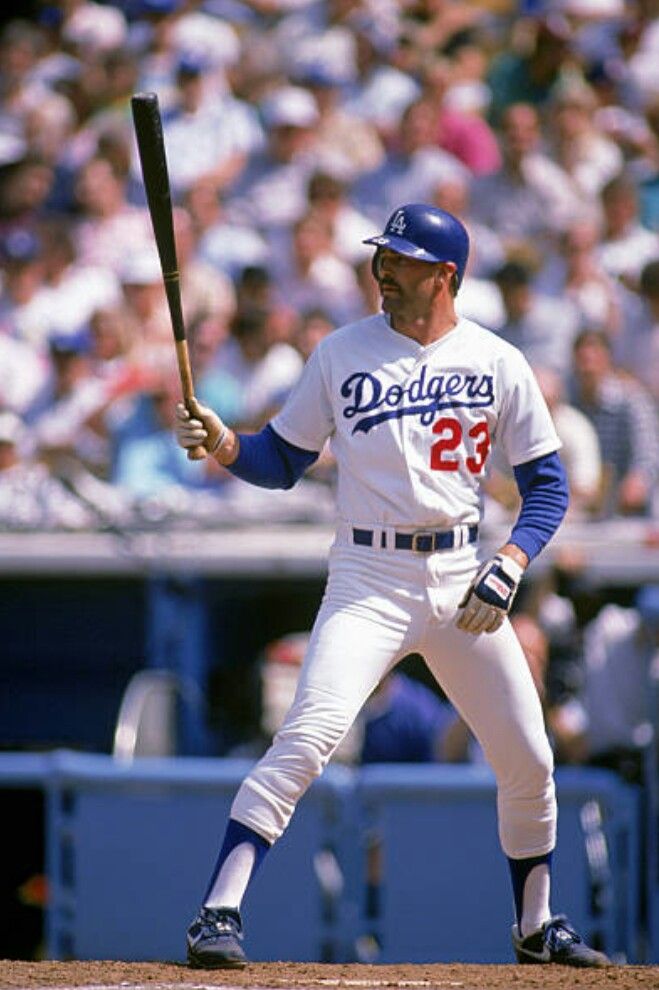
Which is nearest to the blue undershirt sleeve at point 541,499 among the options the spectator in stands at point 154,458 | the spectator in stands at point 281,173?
the spectator in stands at point 154,458

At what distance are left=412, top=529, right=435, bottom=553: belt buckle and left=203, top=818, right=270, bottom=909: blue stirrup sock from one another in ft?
2.53

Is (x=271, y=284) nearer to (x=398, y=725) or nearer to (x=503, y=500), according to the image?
(x=503, y=500)

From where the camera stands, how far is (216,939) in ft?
15.9

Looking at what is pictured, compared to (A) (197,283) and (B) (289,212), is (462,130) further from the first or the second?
(A) (197,283)

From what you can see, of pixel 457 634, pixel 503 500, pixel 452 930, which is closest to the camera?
pixel 457 634

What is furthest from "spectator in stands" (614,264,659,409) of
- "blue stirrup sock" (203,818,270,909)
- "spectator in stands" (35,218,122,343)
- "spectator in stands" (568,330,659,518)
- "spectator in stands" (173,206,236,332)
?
"blue stirrup sock" (203,818,270,909)

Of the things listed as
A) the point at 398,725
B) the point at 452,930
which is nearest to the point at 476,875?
the point at 452,930

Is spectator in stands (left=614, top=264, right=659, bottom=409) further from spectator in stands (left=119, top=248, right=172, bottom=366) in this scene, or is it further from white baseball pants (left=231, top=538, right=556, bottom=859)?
white baseball pants (left=231, top=538, right=556, bottom=859)

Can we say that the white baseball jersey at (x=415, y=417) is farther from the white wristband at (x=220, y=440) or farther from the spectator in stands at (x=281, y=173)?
the spectator in stands at (x=281, y=173)

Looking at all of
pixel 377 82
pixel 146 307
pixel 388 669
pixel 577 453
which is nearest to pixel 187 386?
pixel 388 669

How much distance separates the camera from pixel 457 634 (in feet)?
16.3

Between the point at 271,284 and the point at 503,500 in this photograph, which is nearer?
the point at 503,500

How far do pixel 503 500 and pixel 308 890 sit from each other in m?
1.97

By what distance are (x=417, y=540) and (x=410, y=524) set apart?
0.04m
